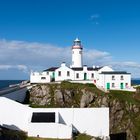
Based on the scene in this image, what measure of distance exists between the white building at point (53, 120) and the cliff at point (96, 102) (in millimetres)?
6593

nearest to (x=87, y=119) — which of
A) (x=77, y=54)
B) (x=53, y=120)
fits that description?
(x=53, y=120)

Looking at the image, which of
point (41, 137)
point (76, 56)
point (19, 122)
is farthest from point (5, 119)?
point (76, 56)

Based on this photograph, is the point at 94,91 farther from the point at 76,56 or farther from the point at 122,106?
the point at 76,56

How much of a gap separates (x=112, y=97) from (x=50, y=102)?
29.3ft

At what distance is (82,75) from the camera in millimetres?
52688

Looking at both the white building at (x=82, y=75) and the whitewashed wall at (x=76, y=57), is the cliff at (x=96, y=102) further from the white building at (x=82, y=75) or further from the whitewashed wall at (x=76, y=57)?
the whitewashed wall at (x=76, y=57)

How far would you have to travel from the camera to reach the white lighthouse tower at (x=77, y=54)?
55.6m

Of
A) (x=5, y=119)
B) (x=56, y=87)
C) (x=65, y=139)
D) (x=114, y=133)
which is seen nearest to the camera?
(x=65, y=139)

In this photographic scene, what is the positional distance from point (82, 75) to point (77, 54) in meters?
4.85

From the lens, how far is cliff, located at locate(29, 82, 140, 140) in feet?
137

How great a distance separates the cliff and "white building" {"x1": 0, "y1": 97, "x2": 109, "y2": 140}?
6.59 m

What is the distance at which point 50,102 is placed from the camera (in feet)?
139

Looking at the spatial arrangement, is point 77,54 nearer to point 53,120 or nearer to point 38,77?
point 38,77

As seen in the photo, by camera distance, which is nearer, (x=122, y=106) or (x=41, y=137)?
(x=41, y=137)
